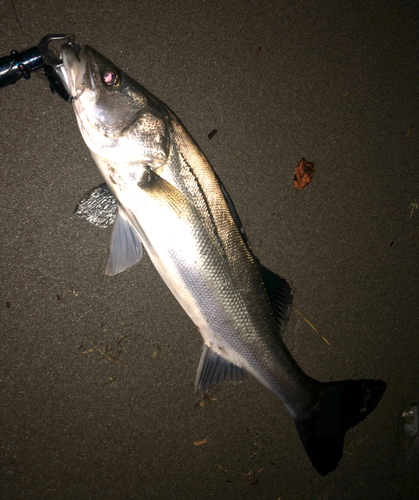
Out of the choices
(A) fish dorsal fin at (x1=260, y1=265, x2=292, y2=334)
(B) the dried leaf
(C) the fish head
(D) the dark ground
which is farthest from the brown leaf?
(B) the dried leaf

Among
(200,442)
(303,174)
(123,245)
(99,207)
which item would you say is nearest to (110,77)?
(99,207)

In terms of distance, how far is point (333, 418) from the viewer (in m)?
1.75

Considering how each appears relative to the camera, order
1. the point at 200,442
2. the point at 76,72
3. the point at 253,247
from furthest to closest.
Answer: the point at 253,247, the point at 200,442, the point at 76,72

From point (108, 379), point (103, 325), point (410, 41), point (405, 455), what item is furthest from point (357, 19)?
point (405, 455)

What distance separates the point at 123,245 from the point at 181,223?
0.37 meters

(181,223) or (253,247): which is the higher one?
(181,223)

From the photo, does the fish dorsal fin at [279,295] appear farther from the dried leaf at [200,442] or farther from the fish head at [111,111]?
the dried leaf at [200,442]

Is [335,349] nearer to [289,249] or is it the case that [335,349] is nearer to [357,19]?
[289,249]

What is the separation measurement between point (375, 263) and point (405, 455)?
1.44 metres

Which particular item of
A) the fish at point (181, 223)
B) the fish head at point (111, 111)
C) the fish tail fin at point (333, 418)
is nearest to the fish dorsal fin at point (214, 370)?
the fish at point (181, 223)

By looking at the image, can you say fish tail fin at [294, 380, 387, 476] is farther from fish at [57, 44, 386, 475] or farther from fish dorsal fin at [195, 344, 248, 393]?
fish dorsal fin at [195, 344, 248, 393]

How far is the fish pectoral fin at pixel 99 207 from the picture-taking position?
1617 mm

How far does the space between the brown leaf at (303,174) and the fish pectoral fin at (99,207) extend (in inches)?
47.0

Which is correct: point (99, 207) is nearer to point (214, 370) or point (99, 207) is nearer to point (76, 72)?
point (76, 72)
